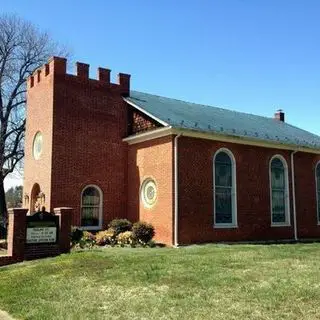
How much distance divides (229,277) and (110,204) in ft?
40.3

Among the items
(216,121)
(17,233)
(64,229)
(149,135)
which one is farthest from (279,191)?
(17,233)

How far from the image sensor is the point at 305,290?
8.84 metres

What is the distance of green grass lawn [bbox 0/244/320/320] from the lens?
795cm

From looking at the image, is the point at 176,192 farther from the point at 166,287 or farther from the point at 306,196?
the point at 166,287

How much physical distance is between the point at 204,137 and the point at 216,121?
2861mm

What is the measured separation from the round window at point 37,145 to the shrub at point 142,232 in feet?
19.9

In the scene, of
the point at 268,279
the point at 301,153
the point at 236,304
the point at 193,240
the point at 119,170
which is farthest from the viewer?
the point at 301,153

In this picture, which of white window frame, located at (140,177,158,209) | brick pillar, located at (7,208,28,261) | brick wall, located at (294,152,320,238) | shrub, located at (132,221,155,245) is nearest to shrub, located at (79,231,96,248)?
shrub, located at (132,221,155,245)

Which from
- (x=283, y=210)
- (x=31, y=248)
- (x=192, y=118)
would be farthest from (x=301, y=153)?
(x=31, y=248)

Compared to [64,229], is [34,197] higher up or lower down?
higher up

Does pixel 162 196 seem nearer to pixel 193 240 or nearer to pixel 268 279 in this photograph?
pixel 193 240

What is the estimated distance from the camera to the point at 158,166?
20250 millimetres

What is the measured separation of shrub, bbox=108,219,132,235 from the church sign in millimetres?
4473

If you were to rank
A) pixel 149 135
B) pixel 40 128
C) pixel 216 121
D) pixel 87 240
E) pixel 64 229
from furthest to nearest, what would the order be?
pixel 216 121
pixel 40 128
pixel 149 135
pixel 87 240
pixel 64 229
